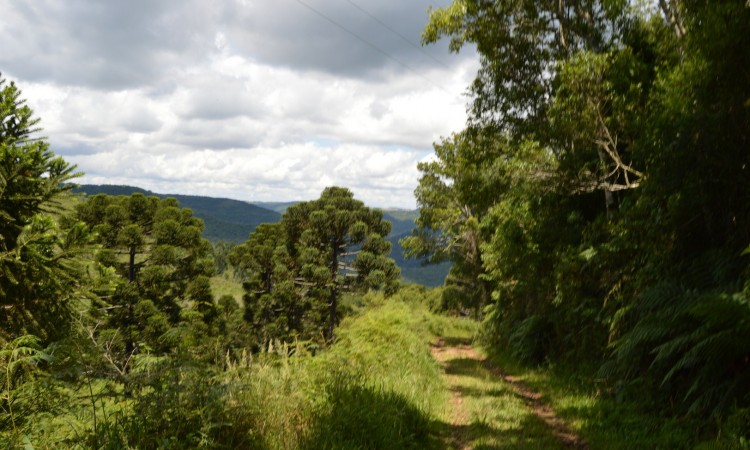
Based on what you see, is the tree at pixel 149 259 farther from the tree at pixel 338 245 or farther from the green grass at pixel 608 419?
the green grass at pixel 608 419

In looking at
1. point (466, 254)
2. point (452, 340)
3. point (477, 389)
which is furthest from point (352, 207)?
point (477, 389)

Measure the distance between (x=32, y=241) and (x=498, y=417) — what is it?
7452 millimetres

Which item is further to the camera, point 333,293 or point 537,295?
point 333,293

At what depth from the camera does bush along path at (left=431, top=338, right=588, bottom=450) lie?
18.4 feet

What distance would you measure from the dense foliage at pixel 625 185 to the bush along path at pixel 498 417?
1272 mm

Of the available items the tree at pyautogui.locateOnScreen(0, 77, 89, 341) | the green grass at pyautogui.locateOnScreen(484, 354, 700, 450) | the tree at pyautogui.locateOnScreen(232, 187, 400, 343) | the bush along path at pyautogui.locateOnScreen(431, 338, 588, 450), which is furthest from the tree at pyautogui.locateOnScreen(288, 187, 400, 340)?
the tree at pyautogui.locateOnScreen(0, 77, 89, 341)

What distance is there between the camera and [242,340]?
31609mm

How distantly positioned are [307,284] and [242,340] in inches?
266

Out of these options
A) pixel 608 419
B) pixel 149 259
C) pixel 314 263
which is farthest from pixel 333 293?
pixel 608 419

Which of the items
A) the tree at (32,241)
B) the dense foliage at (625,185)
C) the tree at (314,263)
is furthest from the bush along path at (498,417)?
the tree at (314,263)

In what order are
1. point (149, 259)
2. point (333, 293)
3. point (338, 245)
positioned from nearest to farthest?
point (149, 259) < point (333, 293) < point (338, 245)

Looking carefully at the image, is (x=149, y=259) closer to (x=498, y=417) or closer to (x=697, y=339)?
(x=498, y=417)

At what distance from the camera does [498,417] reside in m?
6.57

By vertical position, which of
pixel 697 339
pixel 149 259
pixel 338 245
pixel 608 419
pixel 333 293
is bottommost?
Answer: pixel 333 293
